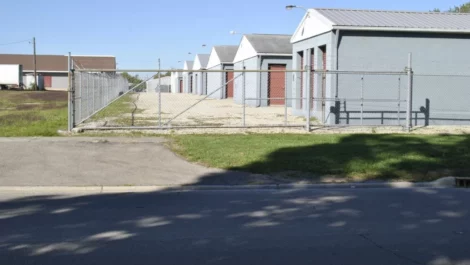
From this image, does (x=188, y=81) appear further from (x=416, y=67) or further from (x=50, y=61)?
(x=416, y=67)

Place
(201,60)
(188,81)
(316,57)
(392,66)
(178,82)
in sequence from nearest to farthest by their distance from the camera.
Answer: (392,66)
(316,57)
(201,60)
(188,81)
(178,82)

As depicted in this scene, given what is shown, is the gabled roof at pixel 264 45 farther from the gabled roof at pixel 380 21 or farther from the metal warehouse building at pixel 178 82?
the metal warehouse building at pixel 178 82

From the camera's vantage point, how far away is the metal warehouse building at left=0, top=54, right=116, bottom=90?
92912 mm

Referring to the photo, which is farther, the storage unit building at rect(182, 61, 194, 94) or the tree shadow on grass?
the storage unit building at rect(182, 61, 194, 94)

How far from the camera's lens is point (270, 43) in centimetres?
3738

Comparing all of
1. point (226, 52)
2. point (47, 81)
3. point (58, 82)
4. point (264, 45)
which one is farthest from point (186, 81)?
point (264, 45)

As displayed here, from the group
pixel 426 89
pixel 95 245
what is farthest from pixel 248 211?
pixel 426 89

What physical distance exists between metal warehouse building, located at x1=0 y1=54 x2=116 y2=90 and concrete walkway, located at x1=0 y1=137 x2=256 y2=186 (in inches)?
3057

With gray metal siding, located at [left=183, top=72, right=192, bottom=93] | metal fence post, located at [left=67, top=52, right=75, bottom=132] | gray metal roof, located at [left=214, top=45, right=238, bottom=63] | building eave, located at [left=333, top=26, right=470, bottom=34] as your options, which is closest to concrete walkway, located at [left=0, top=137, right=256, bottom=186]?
metal fence post, located at [left=67, top=52, right=75, bottom=132]

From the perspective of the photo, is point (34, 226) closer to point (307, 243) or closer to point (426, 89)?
point (307, 243)

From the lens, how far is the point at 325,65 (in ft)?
77.8

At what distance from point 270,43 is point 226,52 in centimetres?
1423

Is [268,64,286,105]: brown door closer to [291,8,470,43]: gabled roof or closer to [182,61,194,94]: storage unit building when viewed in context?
[291,8,470,43]: gabled roof

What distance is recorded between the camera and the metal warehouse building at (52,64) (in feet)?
305
